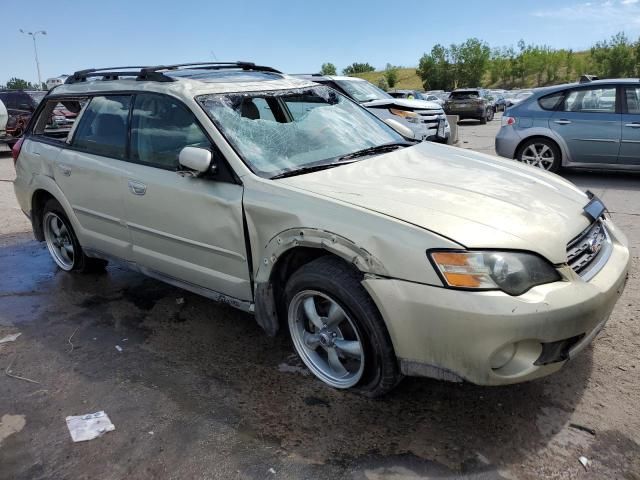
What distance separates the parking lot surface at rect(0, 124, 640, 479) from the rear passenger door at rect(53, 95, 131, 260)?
27.0 inches

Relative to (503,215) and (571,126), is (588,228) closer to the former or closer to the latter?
(503,215)

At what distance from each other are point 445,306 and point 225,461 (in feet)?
Answer: 4.08

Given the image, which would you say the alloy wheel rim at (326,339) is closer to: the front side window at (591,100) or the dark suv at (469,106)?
the front side window at (591,100)

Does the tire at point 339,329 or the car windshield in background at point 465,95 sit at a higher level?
the car windshield in background at point 465,95

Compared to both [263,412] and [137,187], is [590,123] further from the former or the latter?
[263,412]

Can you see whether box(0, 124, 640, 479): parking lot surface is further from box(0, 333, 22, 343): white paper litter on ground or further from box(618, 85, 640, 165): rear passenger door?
box(618, 85, 640, 165): rear passenger door

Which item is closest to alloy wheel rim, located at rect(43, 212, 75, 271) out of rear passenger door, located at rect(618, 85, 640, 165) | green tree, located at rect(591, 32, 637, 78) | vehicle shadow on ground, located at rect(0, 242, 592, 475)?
vehicle shadow on ground, located at rect(0, 242, 592, 475)

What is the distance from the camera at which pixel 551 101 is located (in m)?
8.56

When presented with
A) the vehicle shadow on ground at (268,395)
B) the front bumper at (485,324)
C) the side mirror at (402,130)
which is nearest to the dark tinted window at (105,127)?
the vehicle shadow on ground at (268,395)

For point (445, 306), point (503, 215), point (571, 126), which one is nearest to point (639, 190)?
point (571, 126)

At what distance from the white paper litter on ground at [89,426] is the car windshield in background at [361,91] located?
8.98 metres

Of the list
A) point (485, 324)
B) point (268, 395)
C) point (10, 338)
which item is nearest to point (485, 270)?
point (485, 324)

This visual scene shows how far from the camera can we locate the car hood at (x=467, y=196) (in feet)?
8.23

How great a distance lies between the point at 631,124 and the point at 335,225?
7029 millimetres
